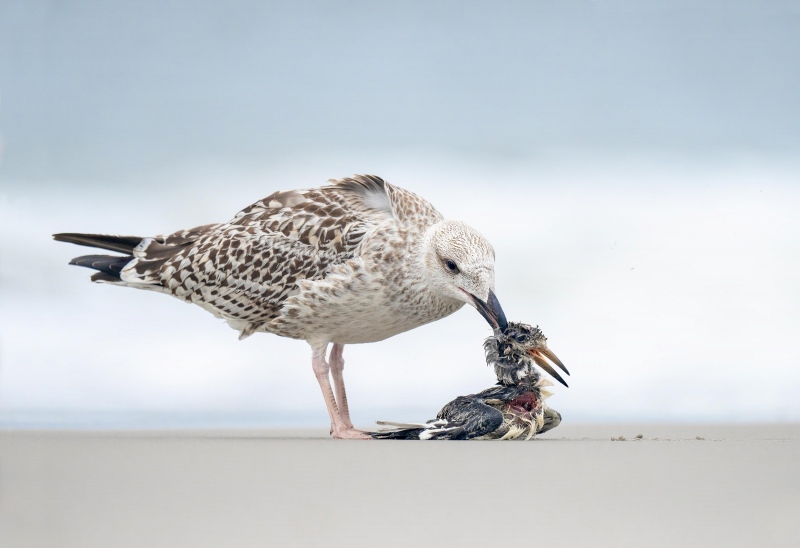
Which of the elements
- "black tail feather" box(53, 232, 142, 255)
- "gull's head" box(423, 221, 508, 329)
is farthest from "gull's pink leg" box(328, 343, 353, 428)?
"black tail feather" box(53, 232, 142, 255)

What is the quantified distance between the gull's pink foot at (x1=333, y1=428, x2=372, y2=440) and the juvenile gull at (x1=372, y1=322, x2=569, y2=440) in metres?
0.12

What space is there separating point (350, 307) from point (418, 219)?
A: 1.07 meters

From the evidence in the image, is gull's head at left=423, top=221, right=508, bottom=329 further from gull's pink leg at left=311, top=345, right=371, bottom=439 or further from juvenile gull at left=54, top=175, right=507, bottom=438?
gull's pink leg at left=311, top=345, right=371, bottom=439

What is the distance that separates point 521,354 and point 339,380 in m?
1.89

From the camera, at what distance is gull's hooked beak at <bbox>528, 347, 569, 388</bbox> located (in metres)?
9.36

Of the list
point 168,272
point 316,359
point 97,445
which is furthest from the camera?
point 168,272

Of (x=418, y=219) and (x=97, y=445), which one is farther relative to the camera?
(x=418, y=219)

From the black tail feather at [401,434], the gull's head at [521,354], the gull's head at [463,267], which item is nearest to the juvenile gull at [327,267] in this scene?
the gull's head at [463,267]

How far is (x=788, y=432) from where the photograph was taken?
10.7 m

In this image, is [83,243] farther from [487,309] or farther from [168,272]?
[487,309]

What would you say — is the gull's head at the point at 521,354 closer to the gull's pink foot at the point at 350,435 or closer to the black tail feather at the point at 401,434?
the black tail feather at the point at 401,434

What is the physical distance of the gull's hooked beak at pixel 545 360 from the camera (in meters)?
9.36

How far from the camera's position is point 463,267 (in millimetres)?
8883

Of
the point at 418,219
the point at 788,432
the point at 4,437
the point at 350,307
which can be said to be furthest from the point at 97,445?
the point at 788,432
